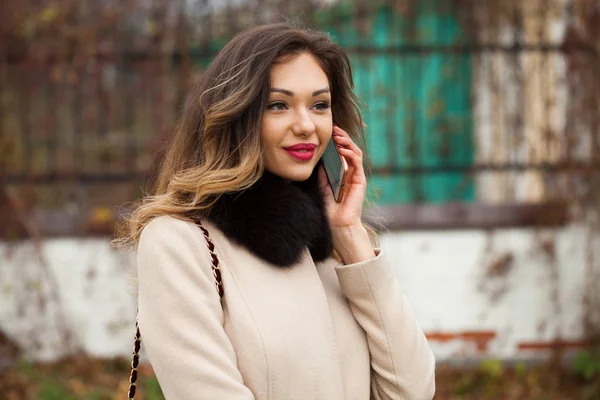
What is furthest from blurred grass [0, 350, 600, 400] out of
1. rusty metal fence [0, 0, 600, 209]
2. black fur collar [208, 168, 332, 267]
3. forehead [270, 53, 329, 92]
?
forehead [270, 53, 329, 92]

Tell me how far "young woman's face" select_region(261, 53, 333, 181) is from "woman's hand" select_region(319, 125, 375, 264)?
0.19 metres

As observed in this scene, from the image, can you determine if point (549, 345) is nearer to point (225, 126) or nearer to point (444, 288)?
point (444, 288)

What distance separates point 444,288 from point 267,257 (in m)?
4.19

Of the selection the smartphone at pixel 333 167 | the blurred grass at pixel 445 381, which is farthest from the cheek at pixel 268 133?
the blurred grass at pixel 445 381

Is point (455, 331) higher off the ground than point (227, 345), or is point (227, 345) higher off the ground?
point (227, 345)

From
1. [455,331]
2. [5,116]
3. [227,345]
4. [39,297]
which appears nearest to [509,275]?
[455,331]

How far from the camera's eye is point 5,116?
656cm

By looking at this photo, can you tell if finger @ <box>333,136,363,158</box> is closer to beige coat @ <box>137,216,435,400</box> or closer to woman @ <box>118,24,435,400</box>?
woman @ <box>118,24,435,400</box>

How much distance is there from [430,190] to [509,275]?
817 millimetres

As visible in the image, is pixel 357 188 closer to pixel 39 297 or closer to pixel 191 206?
pixel 191 206

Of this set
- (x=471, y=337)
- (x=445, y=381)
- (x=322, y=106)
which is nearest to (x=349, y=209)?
(x=322, y=106)

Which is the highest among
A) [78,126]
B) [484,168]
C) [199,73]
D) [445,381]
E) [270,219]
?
[199,73]

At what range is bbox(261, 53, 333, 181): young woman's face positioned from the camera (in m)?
2.74

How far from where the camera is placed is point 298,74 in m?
2.78
